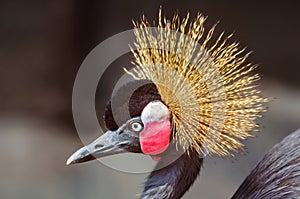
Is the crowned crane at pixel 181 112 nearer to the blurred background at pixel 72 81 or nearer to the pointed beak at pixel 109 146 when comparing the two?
the pointed beak at pixel 109 146

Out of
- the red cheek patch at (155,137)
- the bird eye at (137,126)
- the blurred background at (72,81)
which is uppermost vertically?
the blurred background at (72,81)

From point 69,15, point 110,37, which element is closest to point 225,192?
point 110,37

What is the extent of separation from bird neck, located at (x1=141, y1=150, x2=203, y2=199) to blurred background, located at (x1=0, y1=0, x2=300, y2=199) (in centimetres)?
90

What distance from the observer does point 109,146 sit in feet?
3.93

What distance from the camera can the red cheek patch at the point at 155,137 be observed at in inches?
46.4

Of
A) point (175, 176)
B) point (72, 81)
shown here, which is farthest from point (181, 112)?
point (72, 81)

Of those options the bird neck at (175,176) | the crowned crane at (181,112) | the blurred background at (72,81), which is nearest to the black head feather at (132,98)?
the crowned crane at (181,112)

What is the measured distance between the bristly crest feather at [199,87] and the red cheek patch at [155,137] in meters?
0.02

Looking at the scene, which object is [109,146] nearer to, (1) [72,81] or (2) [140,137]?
(2) [140,137]

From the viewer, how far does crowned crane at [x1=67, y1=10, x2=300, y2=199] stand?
1175 millimetres

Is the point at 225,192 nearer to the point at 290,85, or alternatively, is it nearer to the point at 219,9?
the point at 290,85

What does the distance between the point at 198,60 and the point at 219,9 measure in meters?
1.07

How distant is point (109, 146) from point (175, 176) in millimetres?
141

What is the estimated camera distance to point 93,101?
225 centimetres
